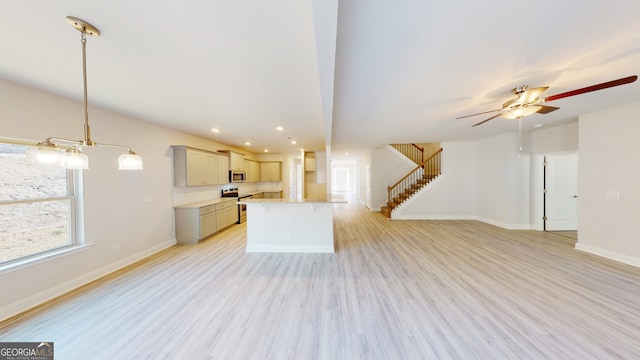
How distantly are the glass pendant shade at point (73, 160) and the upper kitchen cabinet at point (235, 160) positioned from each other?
4622 millimetres

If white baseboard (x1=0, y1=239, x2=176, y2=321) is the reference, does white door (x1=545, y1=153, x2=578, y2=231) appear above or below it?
above

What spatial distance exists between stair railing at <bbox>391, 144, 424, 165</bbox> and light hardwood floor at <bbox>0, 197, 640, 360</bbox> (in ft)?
17.4

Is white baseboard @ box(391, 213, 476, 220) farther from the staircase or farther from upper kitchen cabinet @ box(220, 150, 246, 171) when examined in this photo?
upper kitchen cabinet @ box(220, 150, 246, 171)

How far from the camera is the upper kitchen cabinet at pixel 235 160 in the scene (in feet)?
20.0

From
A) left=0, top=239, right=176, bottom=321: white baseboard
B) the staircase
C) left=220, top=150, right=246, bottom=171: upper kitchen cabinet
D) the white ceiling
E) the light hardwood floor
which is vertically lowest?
the light hardwood floor

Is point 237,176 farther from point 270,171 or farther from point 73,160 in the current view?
point 73,160

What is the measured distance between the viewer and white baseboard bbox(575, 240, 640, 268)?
10.4ft

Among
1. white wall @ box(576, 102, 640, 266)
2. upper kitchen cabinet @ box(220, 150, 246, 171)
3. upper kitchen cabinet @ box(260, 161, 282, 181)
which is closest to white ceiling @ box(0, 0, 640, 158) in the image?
white wall @ box(576, 102, 640, 266)

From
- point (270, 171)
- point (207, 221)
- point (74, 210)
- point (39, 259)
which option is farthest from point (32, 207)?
point (270, 171)

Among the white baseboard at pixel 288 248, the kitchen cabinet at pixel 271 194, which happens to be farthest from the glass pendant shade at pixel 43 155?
the kitchen cabinet at pixel 271 194

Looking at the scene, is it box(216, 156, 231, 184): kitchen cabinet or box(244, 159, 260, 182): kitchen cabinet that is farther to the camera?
box(244, 159, 260, 182): kitchen cabinet

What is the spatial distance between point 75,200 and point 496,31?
5289 millimetres

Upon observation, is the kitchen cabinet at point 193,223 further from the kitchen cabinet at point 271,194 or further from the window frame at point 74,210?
the kitchen cabinet at point 271,194

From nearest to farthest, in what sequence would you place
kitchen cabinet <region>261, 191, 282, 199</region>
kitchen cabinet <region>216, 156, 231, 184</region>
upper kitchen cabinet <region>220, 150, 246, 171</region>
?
1. kitchen cabinet <region>216, 156, 231, 184</region>
2. upper kitchen cabinet <region>220, 150, 246, 171</region>
3. kitchen cabinet <region>261, 191, 282, 199</region>
